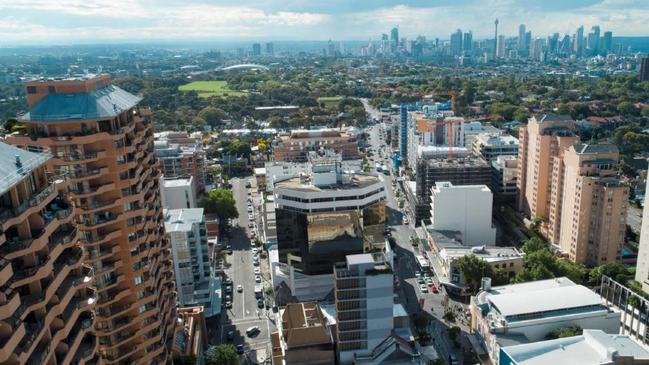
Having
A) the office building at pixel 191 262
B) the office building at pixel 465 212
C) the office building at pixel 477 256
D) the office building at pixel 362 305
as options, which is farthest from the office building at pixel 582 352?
the office building at pixel 465 212

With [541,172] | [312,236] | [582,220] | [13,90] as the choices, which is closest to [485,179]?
[541,172]

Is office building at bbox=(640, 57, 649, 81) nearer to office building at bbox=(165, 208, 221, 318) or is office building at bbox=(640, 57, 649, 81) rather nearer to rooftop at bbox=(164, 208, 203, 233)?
rooftop at bbox=(164, 208, 203, 233)

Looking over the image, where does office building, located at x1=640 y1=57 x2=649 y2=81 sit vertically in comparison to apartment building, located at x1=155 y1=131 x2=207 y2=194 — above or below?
above

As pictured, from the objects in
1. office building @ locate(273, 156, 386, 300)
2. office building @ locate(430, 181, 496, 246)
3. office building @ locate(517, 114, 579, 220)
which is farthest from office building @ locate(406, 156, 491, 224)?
office building @ locate(273, 156, 386, 300)

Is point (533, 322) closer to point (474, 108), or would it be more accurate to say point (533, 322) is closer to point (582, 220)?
point (582, 220)

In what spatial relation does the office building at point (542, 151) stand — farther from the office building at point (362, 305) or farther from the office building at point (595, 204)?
the office building at point (362, 305)

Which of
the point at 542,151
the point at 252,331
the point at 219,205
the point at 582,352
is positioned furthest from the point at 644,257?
the point at 219,205
